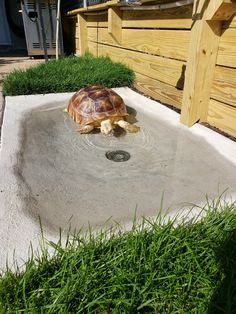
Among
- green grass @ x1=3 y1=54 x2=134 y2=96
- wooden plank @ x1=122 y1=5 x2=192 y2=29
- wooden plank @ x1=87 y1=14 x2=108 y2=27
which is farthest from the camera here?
wooden plank @ x1=87 y1=14 x2=108 y2=27

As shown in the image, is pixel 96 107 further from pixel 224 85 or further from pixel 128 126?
pixel 224 85

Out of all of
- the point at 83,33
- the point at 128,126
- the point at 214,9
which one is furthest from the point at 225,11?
the point at 83,33

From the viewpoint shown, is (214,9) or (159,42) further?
(159,42)

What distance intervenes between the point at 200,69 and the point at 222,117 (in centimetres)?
61

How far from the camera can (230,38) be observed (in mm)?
2900

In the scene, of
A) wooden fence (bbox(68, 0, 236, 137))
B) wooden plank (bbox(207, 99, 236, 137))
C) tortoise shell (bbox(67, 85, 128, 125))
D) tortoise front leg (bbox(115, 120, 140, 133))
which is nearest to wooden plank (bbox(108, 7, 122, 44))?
wooden fence (bbox(68, 0, 236, 137))

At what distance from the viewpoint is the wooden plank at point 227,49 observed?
2.87 m

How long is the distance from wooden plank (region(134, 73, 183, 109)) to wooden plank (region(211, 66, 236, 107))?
0.74m

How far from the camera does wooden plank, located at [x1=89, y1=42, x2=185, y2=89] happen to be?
390cm

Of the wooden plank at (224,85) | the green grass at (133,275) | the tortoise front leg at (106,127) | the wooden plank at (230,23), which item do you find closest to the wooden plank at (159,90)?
the wooden plank at (224,85)

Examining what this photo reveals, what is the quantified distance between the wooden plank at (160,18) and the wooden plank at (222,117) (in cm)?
115

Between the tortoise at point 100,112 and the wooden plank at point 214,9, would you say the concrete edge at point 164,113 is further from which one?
the wooden plank at point 214,9

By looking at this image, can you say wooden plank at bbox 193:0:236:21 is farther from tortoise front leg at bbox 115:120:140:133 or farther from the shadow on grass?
the shadow on grass

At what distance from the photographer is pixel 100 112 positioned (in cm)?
336
